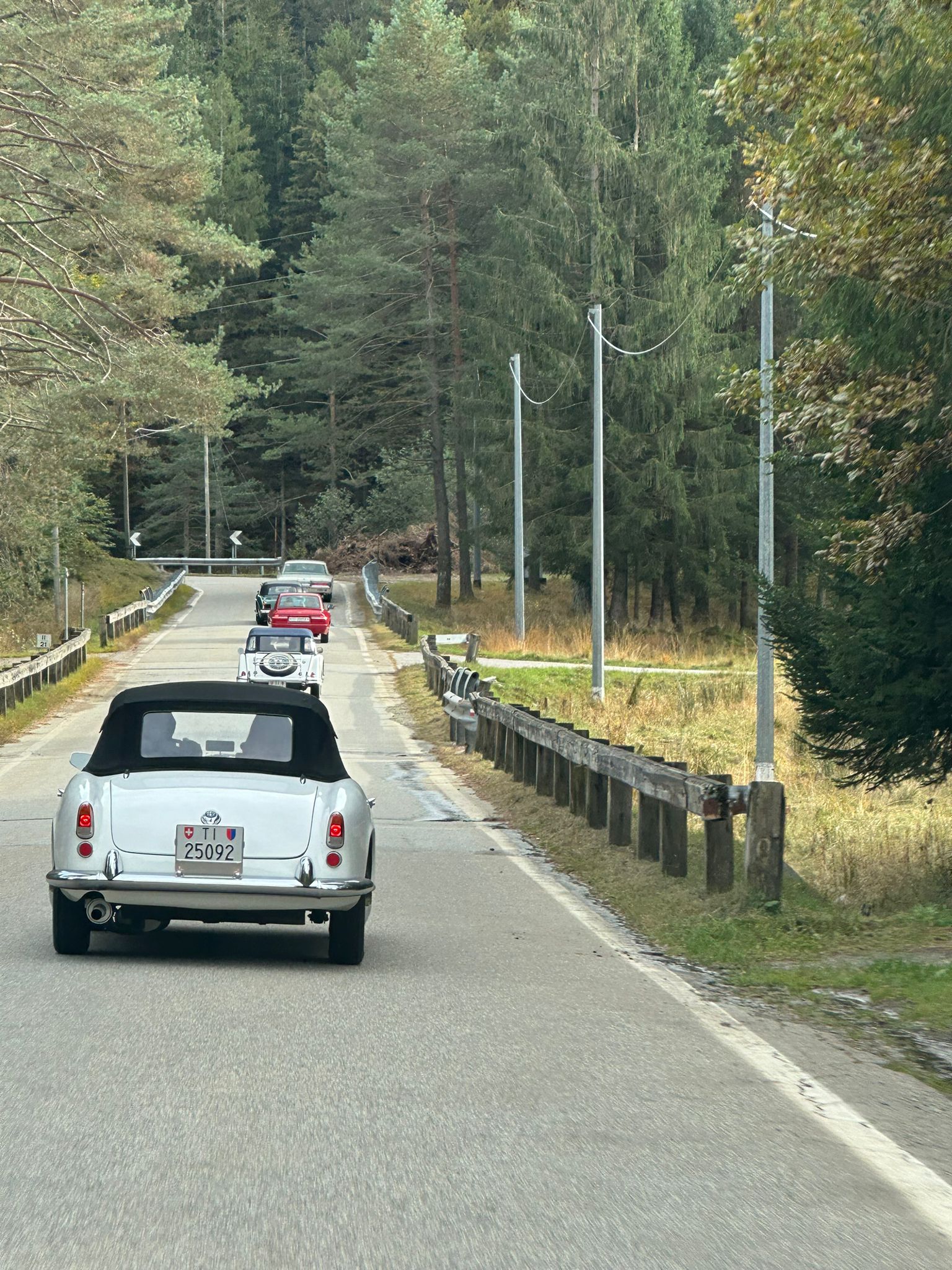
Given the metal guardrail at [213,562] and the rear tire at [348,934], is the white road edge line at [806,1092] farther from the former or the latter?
the metal guardrail at [213,562]

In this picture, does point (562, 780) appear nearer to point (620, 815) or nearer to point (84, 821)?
point (620, 815)

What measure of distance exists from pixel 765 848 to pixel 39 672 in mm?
24321

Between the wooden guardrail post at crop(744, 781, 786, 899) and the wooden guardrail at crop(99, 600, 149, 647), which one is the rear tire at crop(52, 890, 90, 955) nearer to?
the wooden guardrail post at crop(744, 781, 786, 899)

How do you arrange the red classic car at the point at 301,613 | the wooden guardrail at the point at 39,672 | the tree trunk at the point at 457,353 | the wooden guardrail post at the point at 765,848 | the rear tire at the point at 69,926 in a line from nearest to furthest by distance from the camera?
1. the rear tire at the point at 69,926
2. the wooden guardrail post at the point at 765,848
3. the wooden guardrail at the point at 39,672
4. the red classic car at the point at 301,613
5. the tree trunk at the point at 457,353

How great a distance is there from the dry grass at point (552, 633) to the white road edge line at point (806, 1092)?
3360 centimetres

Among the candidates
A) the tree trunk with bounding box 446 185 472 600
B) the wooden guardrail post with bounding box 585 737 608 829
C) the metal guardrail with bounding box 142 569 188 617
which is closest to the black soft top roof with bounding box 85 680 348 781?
the wooden guardrail post with bounding box 585 737 608 829

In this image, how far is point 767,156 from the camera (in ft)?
42.3

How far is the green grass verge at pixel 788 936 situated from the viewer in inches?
350

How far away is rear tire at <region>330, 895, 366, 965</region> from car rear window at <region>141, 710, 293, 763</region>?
0.94 metres

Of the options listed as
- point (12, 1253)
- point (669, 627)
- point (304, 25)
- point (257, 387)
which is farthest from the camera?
point (304, 25)

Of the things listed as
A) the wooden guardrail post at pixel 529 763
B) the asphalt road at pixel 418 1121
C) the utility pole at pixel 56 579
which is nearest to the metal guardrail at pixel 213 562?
the utility pole at pixel 56 579

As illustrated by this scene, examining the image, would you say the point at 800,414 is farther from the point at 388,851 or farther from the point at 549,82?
the point at 549,82

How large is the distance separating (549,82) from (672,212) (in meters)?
6.28

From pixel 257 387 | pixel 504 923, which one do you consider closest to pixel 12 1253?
pixel 504 923
